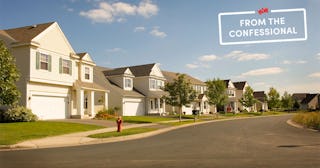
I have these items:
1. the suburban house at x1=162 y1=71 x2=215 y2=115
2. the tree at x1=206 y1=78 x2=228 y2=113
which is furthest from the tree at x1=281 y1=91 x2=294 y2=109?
the tree at x1=206 y1=78 x2=228 y2=113

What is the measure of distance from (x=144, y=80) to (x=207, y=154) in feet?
125

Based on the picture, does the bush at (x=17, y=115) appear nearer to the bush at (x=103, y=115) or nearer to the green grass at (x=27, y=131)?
the green grass at (x=27, y=131)

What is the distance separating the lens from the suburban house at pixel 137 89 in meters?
43.2

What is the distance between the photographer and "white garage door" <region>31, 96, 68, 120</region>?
2830 centimetres

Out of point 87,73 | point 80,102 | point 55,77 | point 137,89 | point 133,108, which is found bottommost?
point 133,108

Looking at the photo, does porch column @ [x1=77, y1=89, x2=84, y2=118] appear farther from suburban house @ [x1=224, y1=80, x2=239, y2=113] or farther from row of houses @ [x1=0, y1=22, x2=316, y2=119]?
suburban house @ [x1=224, y1=80, x2=239, y2=113]

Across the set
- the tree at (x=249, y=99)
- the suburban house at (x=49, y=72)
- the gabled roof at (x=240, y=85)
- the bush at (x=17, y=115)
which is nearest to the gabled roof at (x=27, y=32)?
the suburban house at (x=49, y=72)

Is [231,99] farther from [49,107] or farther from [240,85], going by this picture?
[49,107]

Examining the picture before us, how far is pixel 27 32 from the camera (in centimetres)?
2953

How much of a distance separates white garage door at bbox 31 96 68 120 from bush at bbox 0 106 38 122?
185 cm

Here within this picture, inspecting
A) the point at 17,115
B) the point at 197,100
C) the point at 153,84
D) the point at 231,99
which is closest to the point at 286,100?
the point at 231,99

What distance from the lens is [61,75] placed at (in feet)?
102

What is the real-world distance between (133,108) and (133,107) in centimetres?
14

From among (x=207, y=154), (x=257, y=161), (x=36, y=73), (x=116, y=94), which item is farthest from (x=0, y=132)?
(x=116, y=94)
